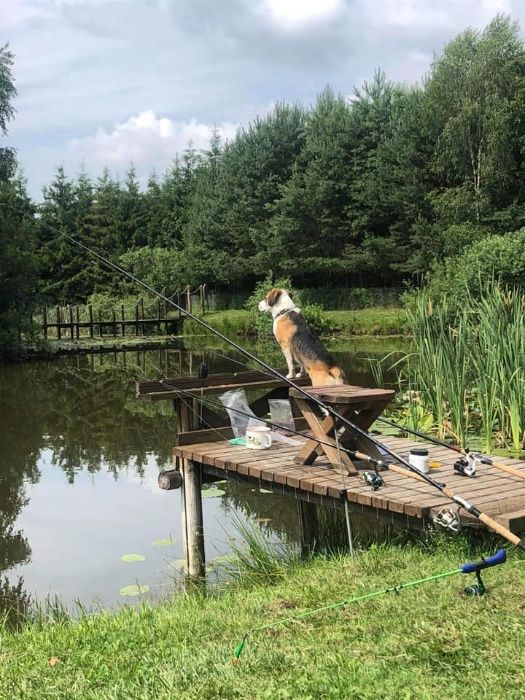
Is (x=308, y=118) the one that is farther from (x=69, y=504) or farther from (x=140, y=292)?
(x=69, y=504)

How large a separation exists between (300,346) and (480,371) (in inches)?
74.0

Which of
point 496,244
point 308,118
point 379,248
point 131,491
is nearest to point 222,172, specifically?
point 308,118

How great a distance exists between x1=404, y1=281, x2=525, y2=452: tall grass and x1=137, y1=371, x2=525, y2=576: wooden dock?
1.26 m

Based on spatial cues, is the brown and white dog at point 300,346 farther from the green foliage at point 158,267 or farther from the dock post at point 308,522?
the green foliage at point 158,267

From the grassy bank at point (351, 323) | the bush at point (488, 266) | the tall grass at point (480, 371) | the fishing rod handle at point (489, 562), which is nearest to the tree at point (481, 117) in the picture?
the grassy bank at point (351, 323)

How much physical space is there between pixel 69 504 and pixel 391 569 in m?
5.45

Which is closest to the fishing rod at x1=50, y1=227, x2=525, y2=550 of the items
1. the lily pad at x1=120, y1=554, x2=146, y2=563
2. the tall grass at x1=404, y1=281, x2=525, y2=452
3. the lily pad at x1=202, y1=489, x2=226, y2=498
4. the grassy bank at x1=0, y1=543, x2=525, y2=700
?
the grassy bank at x1=0, y1=543, x2=525, y2=700

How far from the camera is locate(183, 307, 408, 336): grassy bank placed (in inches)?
1187

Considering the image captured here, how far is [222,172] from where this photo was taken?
143 feet

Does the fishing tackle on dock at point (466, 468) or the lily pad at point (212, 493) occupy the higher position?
the fishing tackle on dock at point (466, 468)

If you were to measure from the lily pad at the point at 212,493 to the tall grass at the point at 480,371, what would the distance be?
99.4 inches

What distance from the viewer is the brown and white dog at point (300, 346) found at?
7551 mm

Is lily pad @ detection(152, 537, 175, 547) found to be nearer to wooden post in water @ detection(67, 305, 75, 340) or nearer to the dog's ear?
the dog's ear

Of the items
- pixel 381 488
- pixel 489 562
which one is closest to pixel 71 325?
pixel 381 488
